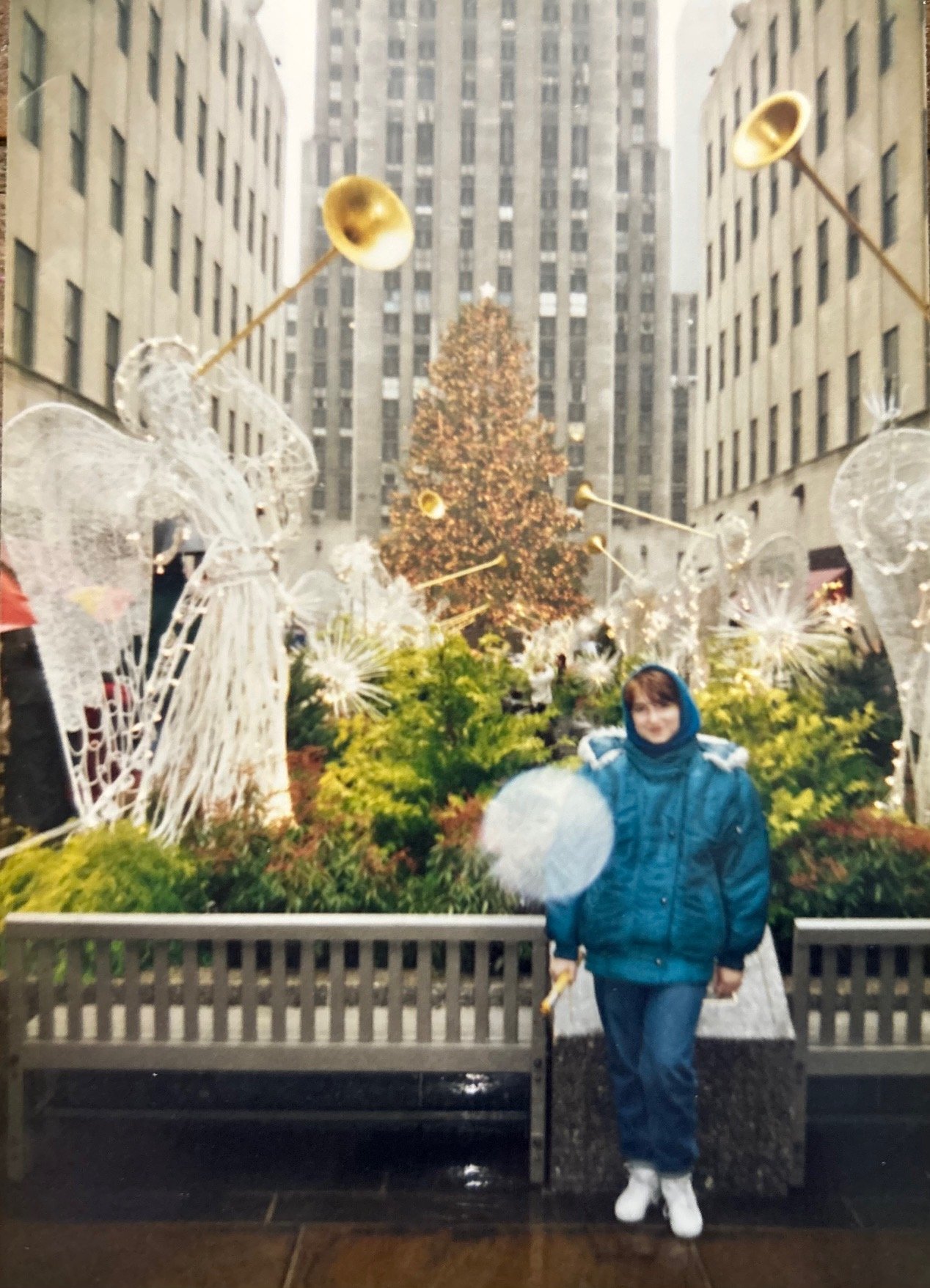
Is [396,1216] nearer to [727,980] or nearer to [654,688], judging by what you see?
[727,980]

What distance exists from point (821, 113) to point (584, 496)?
1630mm

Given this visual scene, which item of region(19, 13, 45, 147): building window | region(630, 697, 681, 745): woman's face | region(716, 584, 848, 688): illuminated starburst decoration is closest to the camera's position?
region(630, 697, 681, 745): woman's face

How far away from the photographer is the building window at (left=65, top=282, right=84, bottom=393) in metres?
3.88

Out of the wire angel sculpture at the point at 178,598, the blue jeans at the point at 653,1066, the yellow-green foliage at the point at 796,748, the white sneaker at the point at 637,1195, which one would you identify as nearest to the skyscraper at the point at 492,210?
the wire angel sculpture at the point at 178,598

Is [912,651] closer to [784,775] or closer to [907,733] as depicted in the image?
[907,733]

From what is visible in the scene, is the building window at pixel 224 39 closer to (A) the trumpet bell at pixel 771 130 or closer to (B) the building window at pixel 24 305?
(B) the building window at pixel 24 305

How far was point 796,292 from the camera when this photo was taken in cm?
416

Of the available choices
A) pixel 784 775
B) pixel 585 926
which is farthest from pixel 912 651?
pixel 585 926

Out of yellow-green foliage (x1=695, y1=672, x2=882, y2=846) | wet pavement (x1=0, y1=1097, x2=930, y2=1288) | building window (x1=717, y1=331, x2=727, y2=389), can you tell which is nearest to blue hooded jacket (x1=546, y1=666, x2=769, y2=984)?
yellow-green foliage (x1=695, y1=672, x2=882, y2=846)

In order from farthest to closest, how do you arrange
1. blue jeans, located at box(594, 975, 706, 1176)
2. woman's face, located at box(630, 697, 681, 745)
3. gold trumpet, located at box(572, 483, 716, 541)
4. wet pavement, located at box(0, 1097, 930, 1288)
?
gold trumpet, located at box(572, 483, 716, 541)
woman's face, located at box(630, 697, 681, 745)
blue jeans, located at box(594, 975, 706, 1176)
wet pavement, located at box(0, 1097, 930, 1288)

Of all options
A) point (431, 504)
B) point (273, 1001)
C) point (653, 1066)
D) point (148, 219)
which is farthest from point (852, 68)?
point (273, 1001)

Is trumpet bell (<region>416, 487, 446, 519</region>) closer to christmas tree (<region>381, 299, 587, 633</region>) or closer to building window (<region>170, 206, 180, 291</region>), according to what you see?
christmas tree (<region>381, 299, 587, 633</region>)

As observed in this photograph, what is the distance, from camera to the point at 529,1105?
3.82 meters

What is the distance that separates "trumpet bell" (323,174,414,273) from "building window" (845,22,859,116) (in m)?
1.67
